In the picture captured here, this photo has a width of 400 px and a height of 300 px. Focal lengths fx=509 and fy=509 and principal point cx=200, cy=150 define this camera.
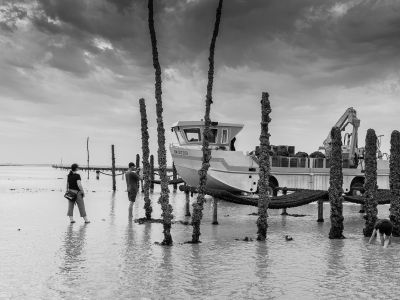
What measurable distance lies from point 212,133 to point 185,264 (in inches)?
806

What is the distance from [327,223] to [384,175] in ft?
57.1

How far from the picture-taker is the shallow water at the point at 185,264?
8.92 metres

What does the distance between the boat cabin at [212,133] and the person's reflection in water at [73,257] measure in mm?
15268

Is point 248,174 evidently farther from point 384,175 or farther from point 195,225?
point 195,225

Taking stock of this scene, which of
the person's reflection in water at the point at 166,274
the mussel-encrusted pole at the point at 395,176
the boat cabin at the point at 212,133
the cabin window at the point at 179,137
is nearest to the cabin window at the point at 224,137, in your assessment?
the boat cabin at the point at 212,133

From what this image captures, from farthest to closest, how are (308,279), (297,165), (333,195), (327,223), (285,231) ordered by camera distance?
(297,165), (327,223), (285,231), (333,195), (308,279)

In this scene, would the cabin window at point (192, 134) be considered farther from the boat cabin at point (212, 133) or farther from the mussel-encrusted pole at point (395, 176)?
the mussel-encrusted pole at point (395, 176)

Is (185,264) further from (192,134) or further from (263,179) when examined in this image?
(192,134)

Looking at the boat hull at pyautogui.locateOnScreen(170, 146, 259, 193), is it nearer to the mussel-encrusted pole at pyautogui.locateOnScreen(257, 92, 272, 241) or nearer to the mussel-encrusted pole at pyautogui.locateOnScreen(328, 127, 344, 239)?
the mussel-encrusted pole at pyautogui.locateOnScreen(328, 127, 344, 239)

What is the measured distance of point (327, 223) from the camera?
21188mm

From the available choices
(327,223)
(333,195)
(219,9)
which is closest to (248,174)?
(327,223)

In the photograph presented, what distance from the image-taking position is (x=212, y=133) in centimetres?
3141

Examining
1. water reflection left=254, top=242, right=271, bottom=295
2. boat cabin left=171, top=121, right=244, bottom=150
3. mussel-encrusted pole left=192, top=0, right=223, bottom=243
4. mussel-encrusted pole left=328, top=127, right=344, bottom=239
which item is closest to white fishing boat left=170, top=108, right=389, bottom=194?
boat cabin left=171, top=121, right=244, bottom=150

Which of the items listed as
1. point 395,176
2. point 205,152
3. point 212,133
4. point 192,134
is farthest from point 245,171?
point 205,152
